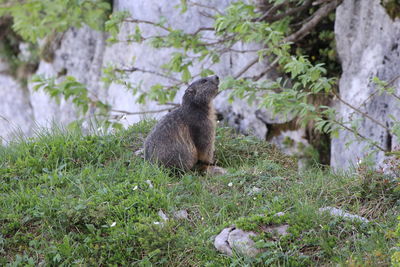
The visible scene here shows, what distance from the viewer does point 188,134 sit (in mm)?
5996

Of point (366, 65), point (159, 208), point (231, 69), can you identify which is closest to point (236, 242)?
point (159, 208)

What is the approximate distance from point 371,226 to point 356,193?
1.80 ft

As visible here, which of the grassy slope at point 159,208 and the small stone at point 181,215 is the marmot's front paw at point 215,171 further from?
the small stone at point 181,215

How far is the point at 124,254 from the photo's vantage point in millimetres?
4305

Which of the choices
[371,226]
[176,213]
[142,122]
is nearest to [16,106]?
[142,122]

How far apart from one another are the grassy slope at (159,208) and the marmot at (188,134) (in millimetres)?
201

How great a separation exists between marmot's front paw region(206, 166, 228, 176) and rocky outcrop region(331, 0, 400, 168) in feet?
7.34

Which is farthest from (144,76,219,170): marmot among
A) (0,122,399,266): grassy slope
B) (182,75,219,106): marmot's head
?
(0,122,399,266): grassy slope

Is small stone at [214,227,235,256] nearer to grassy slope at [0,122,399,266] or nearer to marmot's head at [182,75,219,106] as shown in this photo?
grassy slope at [0,122,399,266]

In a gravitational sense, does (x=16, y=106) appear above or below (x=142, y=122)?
below

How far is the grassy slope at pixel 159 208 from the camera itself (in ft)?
13.7

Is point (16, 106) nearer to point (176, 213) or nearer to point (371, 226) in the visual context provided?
point (176, 213)

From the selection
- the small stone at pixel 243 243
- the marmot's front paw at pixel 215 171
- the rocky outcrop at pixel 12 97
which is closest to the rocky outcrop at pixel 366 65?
the marmot's front paw at pixel 215 171

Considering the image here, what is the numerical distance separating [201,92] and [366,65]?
3.08m
